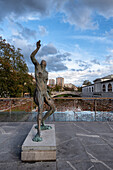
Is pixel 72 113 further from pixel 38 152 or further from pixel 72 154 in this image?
pixel 38 152

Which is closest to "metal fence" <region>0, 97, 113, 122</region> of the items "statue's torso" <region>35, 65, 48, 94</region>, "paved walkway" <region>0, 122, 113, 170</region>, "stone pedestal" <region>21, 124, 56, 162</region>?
"paved walkway" <region>0, 122, 113, 170</region>

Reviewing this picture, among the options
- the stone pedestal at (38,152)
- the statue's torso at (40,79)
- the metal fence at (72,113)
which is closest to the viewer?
the stone pedestal at (38,152)

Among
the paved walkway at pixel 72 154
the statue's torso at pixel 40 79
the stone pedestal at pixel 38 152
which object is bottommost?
the paved walkway at pixel 72 154

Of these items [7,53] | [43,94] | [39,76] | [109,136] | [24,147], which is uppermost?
[7,53]

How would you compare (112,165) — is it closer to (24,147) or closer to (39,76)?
(24,147)

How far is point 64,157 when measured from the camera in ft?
8.87

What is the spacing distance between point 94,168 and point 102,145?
1.22m

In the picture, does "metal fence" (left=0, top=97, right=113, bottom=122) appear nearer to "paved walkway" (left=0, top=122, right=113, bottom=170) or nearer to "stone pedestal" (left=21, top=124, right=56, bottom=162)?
"paved walkway" (left=0, top=122, right=113, bottom=170)

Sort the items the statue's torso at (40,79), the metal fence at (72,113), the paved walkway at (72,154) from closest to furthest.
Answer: the paved walkway at (72,154)
the statue's torso at (40,79)
the metal fence at (72,113)

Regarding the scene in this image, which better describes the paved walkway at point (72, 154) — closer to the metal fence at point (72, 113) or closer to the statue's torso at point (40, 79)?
the statue's torso at point (40, 79)

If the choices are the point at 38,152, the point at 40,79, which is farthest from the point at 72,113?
the point at 38,152

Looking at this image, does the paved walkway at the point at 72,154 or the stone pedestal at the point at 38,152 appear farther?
the stone pedestal at the point at 38,152

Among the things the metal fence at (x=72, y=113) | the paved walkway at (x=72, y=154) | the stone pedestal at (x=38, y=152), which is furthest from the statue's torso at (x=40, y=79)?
the metal fence at (x=72, y=113)

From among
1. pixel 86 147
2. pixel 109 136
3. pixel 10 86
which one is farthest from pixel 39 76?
pixel 10 86
